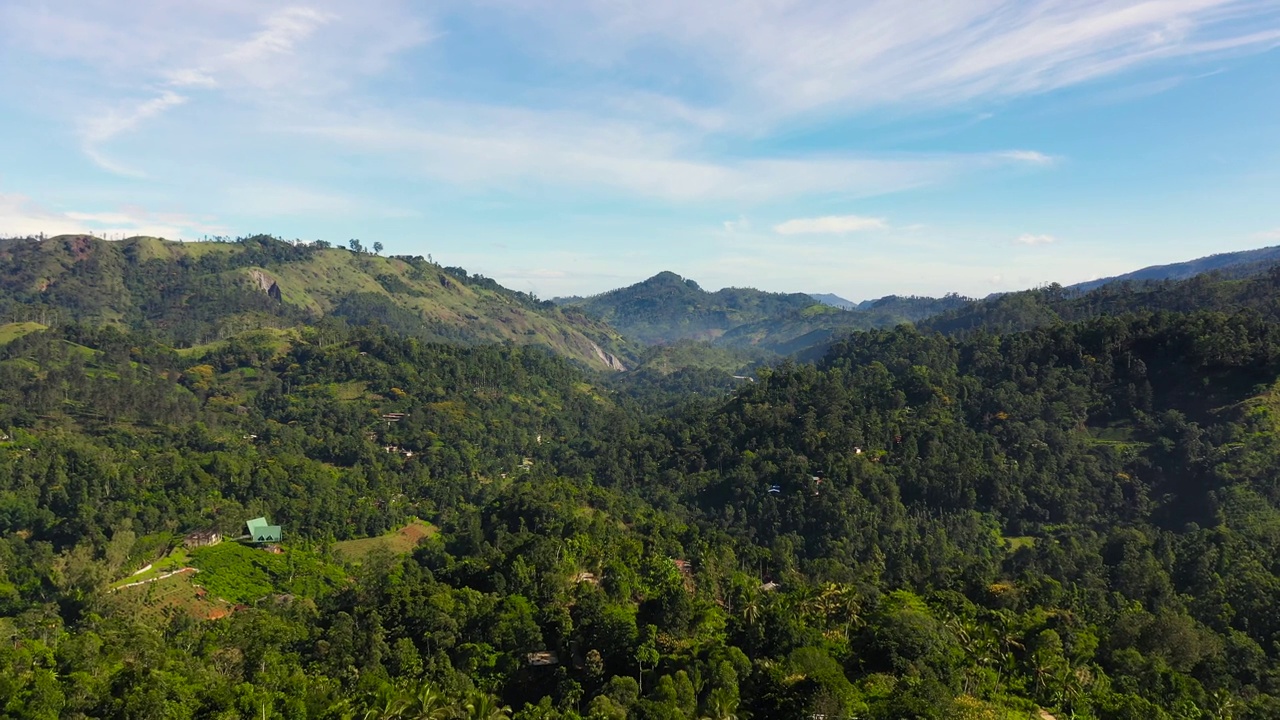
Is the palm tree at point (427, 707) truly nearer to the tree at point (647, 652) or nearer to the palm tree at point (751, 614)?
the tree at point (647, 652)

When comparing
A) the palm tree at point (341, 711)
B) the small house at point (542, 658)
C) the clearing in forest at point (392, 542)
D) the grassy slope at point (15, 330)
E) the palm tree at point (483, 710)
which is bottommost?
the clearing in forest at point (392, 542)

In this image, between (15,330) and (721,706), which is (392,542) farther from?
(15,330)

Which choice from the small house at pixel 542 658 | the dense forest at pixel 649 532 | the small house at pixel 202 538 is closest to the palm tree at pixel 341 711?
the dense forest at pixel 649 532

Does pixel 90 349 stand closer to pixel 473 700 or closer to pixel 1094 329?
pixel 473 700

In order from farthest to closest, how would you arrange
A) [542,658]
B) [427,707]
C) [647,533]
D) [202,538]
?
[202,538] < [647,533] < [542,658] < [427,707]

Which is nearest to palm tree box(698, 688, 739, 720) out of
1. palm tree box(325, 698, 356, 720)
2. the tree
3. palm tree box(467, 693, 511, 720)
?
the tree

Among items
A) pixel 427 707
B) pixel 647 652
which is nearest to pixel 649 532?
pixel 647 652
